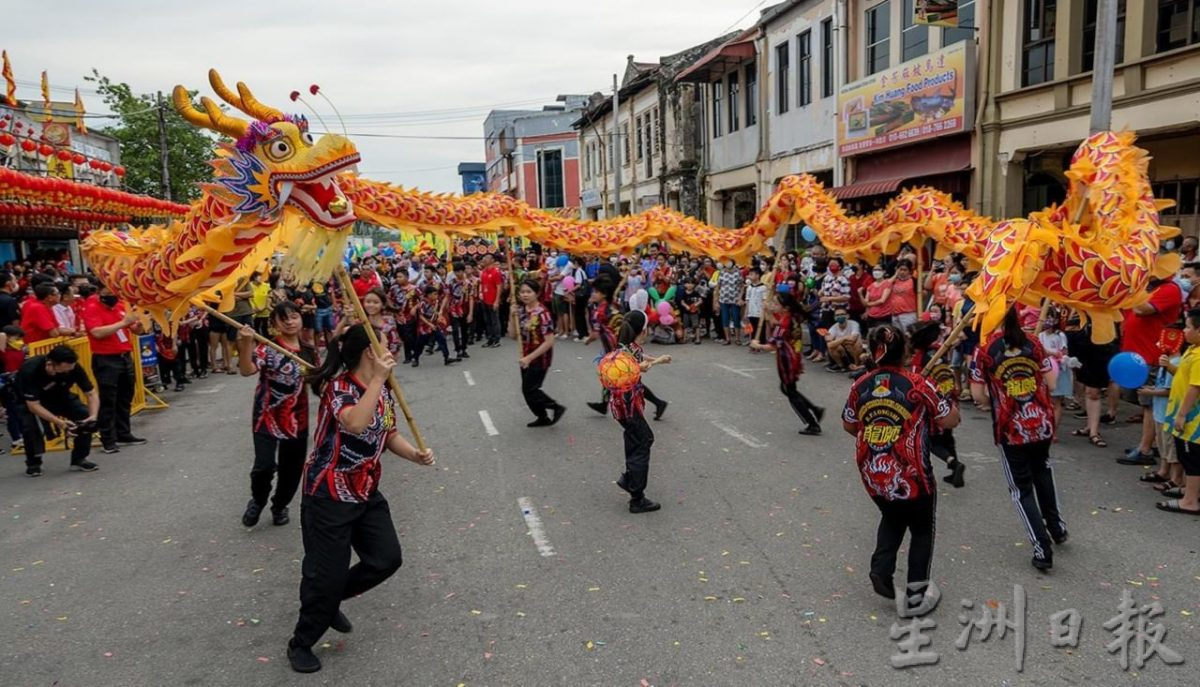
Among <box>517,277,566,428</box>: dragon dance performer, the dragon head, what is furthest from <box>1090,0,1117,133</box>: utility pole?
the dragon head

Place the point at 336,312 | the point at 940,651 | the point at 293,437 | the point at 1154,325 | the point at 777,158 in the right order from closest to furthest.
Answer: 1. the point at 940,651
2. the point at 293,437
3. the point at 1154,325
4. the point at 336,312
5. the point at 777,158

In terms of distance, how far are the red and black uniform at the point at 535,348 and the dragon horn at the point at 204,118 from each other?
14.0ft

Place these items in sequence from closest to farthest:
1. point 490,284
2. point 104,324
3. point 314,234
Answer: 1. point 314,234
2. point 104,324
3. point 490,284

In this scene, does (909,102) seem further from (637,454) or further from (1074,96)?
(637,454)

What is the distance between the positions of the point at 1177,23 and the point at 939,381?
10354 millimetres

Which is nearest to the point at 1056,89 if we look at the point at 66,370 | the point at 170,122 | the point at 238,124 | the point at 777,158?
the point at 777,158

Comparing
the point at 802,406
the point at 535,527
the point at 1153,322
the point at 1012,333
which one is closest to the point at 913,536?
the point at 1012,333

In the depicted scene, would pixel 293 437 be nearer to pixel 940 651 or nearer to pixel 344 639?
pixel 344 639

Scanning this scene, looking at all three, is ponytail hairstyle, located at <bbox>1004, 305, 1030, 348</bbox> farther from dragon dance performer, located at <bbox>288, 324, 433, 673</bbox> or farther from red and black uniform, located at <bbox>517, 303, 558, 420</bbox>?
red and black uniform, located at <bbox>517, 303, 558, 420</bbox>

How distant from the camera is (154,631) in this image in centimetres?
453

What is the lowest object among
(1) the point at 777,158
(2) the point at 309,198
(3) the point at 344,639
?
(3) the point at 344,639

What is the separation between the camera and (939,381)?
6.18 metres

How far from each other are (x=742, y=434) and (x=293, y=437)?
4.55 m

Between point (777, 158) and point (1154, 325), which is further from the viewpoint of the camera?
point (777, 158)
